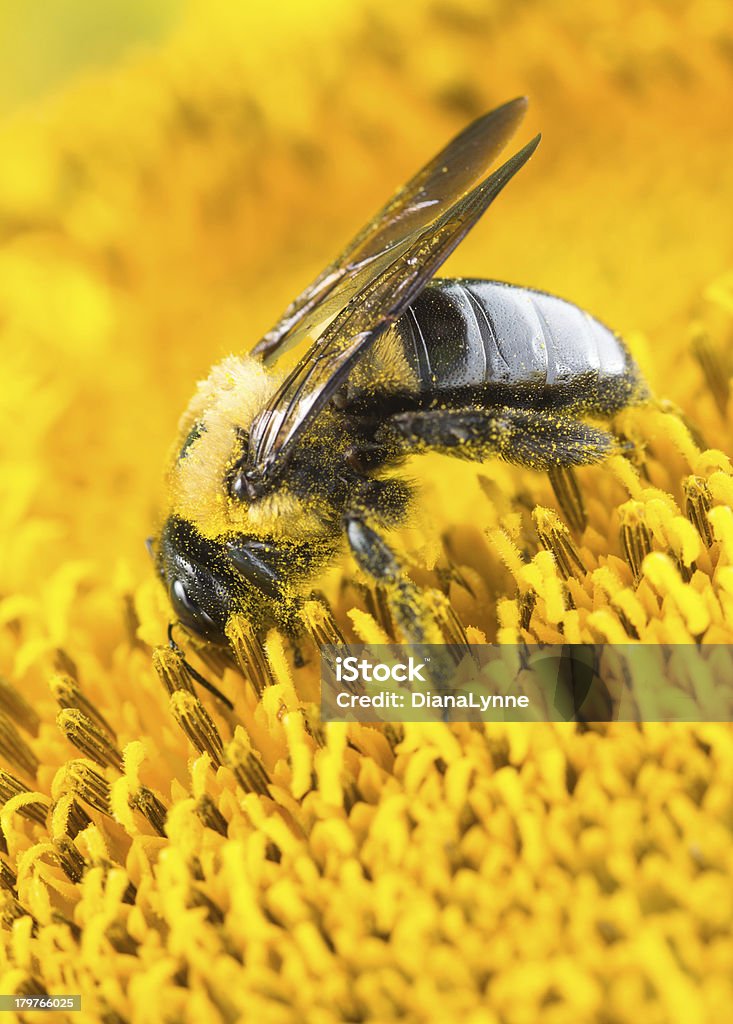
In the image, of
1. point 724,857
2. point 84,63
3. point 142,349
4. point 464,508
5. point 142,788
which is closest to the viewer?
point 724,857

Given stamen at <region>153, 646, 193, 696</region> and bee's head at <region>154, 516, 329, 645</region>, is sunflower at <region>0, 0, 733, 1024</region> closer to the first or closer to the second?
stamen at <region>153, 646, 193, 696</region>

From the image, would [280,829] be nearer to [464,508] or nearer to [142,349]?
[464,508]

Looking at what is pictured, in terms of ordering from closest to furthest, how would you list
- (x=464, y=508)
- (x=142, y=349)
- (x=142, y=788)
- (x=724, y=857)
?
(x=724, y=857) < (x=142, y=788) < (x=464, y=508) < (x=142, y=349)

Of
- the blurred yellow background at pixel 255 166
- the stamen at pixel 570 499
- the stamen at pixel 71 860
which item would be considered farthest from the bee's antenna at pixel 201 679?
the blurred yellow background at pixel 255 166

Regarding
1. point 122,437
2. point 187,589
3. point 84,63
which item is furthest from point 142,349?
point 187,589

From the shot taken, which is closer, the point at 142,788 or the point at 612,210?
the point at 142,788
